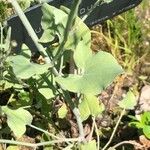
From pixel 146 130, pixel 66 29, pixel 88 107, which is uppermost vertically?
pixel 66 29

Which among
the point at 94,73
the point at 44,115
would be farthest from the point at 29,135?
the point at 94,73

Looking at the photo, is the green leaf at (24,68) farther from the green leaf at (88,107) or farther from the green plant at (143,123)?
the green plant at (143,123)

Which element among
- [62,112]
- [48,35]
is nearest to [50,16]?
[48,35]

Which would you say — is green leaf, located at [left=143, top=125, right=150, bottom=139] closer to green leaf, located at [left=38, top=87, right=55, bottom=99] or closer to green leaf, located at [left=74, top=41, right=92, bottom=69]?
green leaf, located at [left=38, top=87, right=55, bottom=99]

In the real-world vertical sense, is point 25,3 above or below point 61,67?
above

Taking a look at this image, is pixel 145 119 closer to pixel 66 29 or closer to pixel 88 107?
pixel 88 107

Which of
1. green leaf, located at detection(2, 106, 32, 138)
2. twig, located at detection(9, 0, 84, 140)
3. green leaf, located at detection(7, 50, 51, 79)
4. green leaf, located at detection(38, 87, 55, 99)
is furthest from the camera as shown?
green leaf, located at detection(38, 87, 55, 99)

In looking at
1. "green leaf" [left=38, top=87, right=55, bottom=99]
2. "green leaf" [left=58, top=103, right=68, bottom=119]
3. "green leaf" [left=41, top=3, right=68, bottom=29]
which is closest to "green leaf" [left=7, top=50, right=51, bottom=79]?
"green leaf" [left=41, top=3, right=68, bottom=29]
